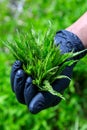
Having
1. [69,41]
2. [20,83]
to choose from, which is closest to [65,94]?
[69,41]

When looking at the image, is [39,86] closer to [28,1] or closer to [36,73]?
[36,73]

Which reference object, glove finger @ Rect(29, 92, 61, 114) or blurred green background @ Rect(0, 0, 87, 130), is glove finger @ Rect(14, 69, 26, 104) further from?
blurred green background @ Rect(0, 0, 87, 130)

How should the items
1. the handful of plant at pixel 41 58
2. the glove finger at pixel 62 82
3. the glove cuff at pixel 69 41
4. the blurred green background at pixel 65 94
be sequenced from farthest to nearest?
the blurred green background at pixel 65 94, the glove cuff at pixel 69 41, the glove finger at pixel 62 82, the handful of plant at pixel 41 58

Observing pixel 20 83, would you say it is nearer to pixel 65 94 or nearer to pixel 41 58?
pixel 41 58

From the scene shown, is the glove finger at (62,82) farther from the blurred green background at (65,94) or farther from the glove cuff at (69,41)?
the blurred green background at (65,94)

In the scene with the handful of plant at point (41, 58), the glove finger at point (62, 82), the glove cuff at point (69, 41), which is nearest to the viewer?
the handful of plant at point (41, 58)

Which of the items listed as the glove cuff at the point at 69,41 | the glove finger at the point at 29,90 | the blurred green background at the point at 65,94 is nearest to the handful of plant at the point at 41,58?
the glove finger at the point at 29,90

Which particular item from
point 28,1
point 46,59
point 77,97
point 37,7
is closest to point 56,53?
point 46,59

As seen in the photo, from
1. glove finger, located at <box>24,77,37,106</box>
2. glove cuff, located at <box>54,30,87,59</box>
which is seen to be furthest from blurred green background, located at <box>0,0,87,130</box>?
glove finger, located at <box>24,77,37,106</box>
